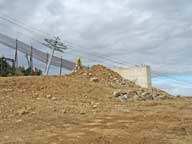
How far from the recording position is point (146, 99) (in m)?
15.0

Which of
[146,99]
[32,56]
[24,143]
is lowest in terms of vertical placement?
[24,143]

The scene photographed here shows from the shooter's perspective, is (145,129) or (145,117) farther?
(145,117)

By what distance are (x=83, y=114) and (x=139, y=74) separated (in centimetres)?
1332

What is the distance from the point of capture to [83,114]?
36.6 ft

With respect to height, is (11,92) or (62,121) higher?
(11,92)

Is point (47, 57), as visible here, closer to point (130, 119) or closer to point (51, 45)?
point (51, 45)

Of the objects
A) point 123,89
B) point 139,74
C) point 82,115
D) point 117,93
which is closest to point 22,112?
point 82,115

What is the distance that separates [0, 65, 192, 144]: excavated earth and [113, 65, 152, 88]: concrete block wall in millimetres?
7207

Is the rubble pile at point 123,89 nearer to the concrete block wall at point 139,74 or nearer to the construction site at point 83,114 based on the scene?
the construction site at point 83,114

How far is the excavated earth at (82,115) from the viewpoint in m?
8.48

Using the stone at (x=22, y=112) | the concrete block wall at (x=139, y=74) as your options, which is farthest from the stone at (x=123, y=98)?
the concrete block wall at (x=139, y=74)


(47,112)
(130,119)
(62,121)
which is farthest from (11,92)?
(130,119)

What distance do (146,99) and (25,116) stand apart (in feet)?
19.0

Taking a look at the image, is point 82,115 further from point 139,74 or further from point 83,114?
point 139,74
